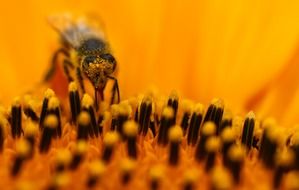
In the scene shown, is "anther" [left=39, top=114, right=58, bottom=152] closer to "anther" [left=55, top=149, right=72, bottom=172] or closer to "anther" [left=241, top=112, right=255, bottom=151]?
"anther" [left=55, top=149, right=72, bottom=172]

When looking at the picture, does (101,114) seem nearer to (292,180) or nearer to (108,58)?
(108,58)

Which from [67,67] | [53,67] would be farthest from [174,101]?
[53,67]

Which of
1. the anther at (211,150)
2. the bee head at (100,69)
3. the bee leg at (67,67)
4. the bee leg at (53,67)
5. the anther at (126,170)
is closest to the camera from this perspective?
the anther at (126,170)

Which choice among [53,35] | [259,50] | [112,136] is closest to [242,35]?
[259,50]

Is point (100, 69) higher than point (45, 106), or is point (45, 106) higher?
point (100, 69)

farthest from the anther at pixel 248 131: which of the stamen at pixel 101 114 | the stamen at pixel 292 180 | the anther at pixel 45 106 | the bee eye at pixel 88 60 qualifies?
the anther at pixel 45 106

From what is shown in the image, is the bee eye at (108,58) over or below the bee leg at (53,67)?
over

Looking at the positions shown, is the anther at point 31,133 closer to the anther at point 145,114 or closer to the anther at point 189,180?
the anther at point 145,114
